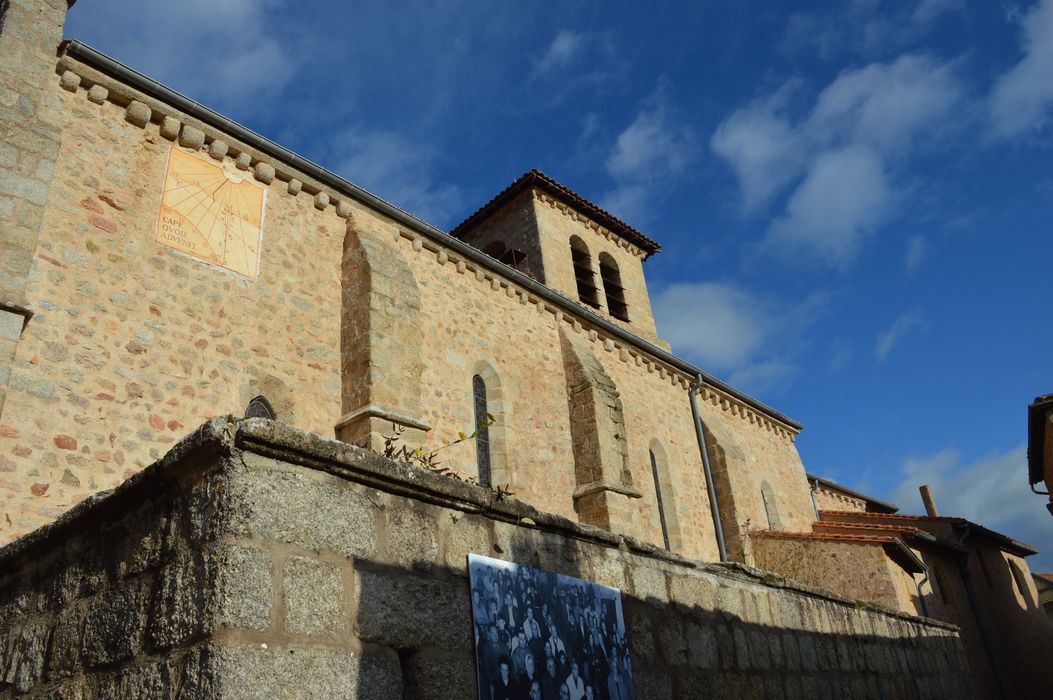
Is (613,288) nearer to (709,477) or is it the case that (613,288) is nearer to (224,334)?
(709,477)

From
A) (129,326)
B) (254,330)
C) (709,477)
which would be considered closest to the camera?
(129,326)

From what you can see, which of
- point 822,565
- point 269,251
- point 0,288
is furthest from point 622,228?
point 0,288

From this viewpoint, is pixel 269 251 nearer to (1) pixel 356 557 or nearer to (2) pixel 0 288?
(2) pixel 0 288

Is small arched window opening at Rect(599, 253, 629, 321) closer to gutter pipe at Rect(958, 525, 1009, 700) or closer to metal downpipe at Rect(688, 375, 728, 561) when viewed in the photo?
metal downpipe at Rect(688, 375, 728, 561)

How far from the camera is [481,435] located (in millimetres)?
12078

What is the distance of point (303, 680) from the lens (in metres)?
A: 2.51

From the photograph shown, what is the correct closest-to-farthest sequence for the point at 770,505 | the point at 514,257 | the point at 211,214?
the point at 211,214, the point at 770,505, the point at 514,257

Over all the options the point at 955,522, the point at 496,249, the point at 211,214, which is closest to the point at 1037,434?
the point at 955,522

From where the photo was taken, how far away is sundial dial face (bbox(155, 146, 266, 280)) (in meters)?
9.08

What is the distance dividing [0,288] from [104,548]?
5.02m

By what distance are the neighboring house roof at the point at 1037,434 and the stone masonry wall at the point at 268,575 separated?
15.5 meters

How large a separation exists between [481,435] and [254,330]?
3.98 meters

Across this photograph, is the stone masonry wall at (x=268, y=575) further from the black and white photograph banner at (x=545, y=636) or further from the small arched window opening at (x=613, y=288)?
the small arched window opening at (x=613, y=288)

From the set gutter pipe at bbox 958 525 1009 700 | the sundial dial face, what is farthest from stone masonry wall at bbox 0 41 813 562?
gutter pipe at bbox 958 525 1009 700
